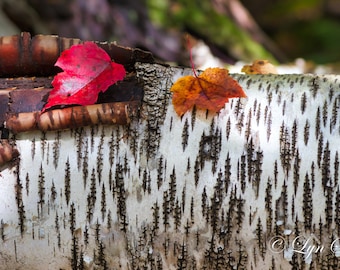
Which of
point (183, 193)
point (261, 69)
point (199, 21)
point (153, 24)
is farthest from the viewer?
point (199, 21)

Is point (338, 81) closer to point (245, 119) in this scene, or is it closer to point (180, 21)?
point (245, 119)

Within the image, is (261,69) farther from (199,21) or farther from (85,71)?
(199,21)

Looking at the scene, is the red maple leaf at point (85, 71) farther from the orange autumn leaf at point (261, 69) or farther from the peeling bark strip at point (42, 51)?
the orange autumn leaf at point (261, 69)

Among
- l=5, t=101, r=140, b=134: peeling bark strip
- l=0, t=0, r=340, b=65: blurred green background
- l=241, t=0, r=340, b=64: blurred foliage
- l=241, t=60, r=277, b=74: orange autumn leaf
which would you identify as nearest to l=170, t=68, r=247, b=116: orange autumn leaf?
l=5, t=101, r=140, b=134: peeling bark strip

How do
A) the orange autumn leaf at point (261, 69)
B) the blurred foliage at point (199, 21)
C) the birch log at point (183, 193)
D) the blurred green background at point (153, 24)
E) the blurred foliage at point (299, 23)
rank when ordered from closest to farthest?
the birch log at point (183, 193) < the orange autumn leaf at point (261, 69) < the blurred green background at point (153, 24) < the blurred foliage at point (199, 21) < the blurred foliage at point (299, 23)

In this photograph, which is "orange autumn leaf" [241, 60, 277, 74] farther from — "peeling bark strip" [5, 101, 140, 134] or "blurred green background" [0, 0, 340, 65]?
"blurred green background" [0, 0, 340, 65]

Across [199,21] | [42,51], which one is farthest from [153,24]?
[42,51]

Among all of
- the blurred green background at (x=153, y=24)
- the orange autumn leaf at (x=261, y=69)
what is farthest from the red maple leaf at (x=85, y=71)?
the blurred green background at (x=153, y=24)
